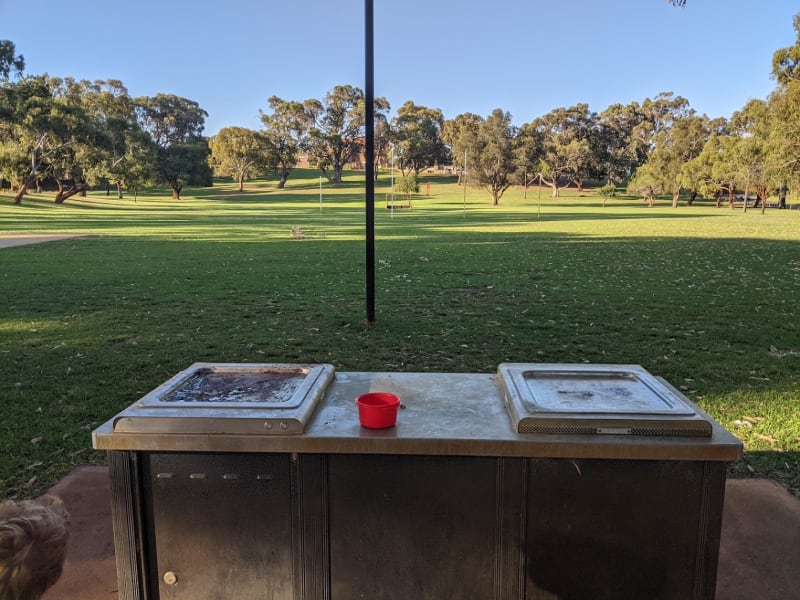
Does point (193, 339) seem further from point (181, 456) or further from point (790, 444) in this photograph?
point (790, 444)

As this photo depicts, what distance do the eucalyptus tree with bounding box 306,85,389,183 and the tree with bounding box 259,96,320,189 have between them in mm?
1383

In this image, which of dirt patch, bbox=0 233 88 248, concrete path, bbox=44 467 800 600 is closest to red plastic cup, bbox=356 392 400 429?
concrete path, bbox=44 467 800 600

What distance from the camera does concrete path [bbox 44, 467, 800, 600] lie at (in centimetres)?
291

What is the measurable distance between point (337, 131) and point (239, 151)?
19140 mm

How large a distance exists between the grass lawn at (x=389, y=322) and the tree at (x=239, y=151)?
57519 mm

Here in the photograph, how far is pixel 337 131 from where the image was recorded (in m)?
87.7

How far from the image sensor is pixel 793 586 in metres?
2.93

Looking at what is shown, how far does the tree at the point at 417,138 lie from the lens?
275 ft

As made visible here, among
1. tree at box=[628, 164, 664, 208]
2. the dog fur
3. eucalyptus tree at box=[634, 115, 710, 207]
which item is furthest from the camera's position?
tree at box=[628, 164, 664, 208]

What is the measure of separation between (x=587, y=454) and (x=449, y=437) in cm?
51

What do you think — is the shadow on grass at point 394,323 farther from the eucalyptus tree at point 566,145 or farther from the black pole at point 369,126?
the eucalyptus tree at point 566,145

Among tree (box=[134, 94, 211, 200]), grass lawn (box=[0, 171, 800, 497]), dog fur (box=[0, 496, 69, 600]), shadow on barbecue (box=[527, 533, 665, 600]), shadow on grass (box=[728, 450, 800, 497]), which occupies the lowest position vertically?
grass lawn (box=[0, 171, 800, 497])

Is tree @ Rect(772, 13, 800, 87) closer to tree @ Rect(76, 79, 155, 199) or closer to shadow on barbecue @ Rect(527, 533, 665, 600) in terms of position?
shadow on barbecue @ Rect(527, 533, 665, 600)

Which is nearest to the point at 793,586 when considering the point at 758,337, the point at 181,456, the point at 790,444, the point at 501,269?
the point at 790,444
